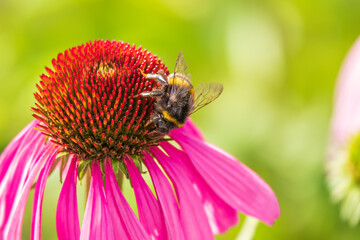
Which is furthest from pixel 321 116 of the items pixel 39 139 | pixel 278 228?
pixel 39 139

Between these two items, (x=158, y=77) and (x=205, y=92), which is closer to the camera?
(x=158, y=77)

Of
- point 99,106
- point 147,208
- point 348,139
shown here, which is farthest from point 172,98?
point 348,139

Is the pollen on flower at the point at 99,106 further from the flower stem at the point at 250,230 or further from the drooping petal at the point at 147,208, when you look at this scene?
the flower stem at the point at 250,230

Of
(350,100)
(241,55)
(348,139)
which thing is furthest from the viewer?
(241,55)

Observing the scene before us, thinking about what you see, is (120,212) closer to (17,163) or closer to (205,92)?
(17,163)

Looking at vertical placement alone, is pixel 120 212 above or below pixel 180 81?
below

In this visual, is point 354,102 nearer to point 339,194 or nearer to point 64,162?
point 339,194

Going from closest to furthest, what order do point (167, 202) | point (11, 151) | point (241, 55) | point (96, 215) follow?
point (96, 215) < point (167, 202) < point (11, 151) < point (241, 55)

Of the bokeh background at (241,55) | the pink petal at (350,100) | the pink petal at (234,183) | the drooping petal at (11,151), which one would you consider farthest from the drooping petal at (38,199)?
the bokeh background at (241,55)
